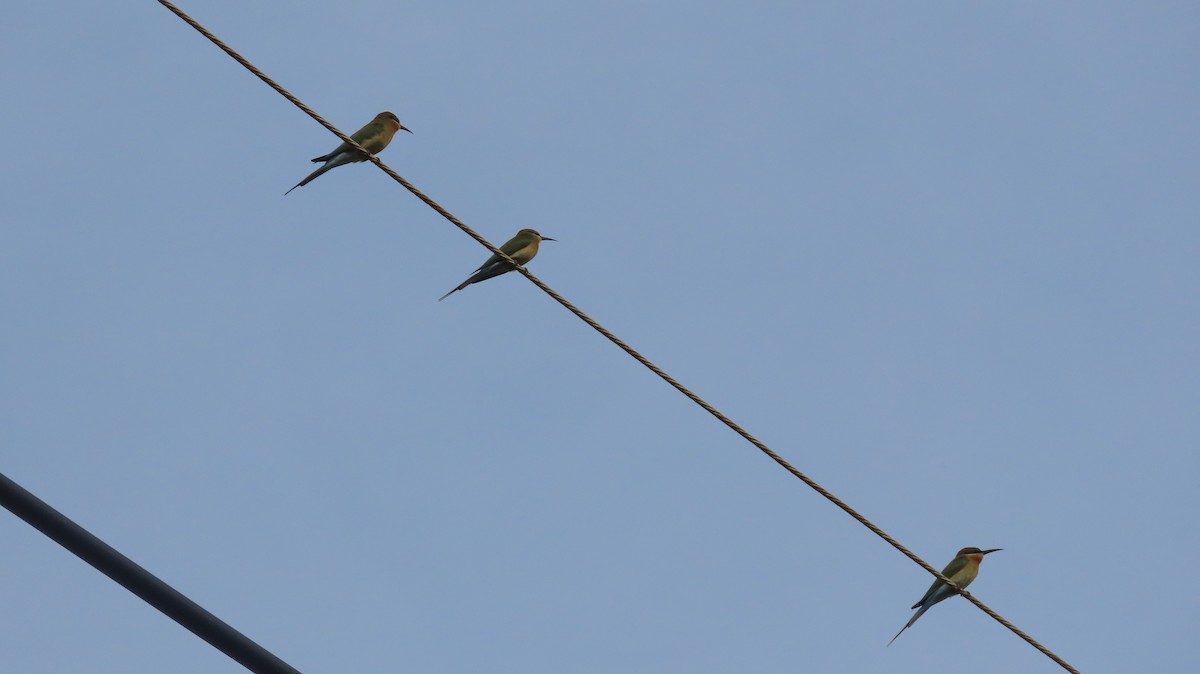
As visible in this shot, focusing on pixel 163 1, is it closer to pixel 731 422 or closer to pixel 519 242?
pixel 731 422

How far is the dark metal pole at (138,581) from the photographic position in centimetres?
252

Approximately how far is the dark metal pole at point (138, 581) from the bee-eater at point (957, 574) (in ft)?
17.1

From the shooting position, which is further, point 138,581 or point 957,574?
point 957,574

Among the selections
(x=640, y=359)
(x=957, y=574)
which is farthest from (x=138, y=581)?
(x=957, y=574)

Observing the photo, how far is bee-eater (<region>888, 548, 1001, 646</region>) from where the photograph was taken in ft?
23.8

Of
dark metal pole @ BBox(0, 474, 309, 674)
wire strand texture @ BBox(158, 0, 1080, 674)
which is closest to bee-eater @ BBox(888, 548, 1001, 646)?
wire strand texture @ BBox(158, 0, 1080, 674)

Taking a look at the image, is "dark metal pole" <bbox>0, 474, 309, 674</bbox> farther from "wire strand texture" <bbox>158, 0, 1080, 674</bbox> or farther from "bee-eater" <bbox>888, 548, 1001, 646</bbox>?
"bee-eater" <bbox>888, 548, 1001, 646</bbox>

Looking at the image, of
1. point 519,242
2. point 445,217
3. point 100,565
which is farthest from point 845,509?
point 519,242

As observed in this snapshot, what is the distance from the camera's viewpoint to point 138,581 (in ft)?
8.52

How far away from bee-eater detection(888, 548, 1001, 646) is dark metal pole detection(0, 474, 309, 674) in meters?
5.20

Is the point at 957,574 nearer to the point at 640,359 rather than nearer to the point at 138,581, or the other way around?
the point at 640,359

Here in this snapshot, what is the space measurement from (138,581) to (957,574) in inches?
249

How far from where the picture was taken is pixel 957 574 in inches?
316

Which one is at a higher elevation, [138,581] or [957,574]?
[957,574]
